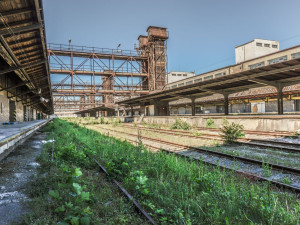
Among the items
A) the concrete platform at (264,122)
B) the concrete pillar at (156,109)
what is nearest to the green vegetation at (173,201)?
the concrete platform at (264,122)

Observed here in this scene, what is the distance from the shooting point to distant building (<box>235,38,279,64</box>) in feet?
130

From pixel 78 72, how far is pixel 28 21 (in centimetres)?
2892

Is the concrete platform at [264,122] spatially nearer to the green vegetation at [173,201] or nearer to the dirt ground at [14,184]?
the green vegetation at [173,201]

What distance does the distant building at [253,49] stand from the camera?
130 ft

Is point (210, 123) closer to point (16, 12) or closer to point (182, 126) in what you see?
point (182, 126)

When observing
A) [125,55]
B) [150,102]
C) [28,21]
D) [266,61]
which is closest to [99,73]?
[125,55]

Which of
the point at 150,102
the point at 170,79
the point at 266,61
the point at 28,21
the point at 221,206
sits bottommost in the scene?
the point at 221,206

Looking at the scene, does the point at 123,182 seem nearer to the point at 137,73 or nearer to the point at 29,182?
the point at 29,182

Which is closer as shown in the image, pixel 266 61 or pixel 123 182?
pixel 123 182

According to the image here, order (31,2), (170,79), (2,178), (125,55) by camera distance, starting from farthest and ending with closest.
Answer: (170,79) → (125,55) → (31,2) → (2,178)

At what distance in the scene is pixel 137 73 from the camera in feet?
129

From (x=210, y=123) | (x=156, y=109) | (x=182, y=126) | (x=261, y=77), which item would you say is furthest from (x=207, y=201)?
(x=156, y=109)

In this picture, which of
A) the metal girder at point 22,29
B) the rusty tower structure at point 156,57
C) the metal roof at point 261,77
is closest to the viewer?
the metal girder at point 22,29

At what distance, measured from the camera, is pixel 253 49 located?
130ft
